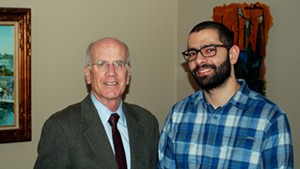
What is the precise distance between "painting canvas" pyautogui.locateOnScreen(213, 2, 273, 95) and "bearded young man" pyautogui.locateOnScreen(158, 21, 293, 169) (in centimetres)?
61

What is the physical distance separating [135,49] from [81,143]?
1.53m

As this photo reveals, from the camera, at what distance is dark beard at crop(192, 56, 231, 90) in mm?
1883

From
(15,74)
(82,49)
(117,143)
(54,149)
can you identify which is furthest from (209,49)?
(15,74)

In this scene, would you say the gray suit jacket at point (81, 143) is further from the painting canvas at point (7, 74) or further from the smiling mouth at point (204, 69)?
the painting canvas at point (7, 74)

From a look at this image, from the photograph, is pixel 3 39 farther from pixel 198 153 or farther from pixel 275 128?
pixel 275 128

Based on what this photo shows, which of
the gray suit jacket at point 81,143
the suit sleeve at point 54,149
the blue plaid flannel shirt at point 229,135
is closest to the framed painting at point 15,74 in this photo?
the gray suit jacket at point 81,143

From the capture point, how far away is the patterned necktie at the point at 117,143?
6.56 ft

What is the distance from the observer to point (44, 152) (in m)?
1.88

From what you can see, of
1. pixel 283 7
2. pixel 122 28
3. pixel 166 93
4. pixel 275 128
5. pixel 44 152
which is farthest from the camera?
pixel 166 93

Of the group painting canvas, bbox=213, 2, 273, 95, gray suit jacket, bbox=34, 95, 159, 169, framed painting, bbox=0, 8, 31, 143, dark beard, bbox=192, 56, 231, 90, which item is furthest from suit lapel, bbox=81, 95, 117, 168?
painting canvas, bbox=213, 2, 273, 95

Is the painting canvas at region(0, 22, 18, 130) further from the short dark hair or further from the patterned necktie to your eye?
the short dark hair

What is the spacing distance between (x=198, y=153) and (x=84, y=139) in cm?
58

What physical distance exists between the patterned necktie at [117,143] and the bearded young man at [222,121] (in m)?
0.26

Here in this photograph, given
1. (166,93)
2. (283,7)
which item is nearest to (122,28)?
(166,93)
